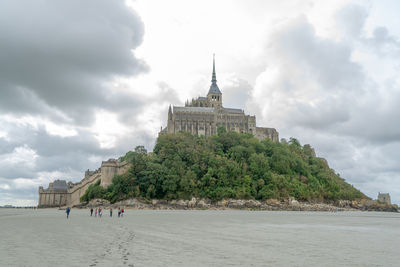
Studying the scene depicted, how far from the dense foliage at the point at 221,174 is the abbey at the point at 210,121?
2147 centimetres

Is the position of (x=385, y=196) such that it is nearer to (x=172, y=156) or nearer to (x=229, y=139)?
(x=229, y=139)

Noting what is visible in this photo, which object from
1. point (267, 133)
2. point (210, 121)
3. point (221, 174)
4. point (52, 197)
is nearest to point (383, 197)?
point (267, 133)

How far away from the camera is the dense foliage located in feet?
223

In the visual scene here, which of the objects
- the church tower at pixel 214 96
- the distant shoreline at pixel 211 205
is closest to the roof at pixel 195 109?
the church tower at pixel 214 96

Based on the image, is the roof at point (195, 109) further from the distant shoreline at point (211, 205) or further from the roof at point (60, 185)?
the distant shoreline at point (211, 205)

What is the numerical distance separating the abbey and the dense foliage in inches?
Answer: 845

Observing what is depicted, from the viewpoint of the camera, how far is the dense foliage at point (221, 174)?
2675 inches

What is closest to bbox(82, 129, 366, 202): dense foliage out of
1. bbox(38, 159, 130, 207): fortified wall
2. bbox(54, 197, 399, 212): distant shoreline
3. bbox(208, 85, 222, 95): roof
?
bbox(54, 197, 399, 212): distant shoreline

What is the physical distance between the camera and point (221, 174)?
74.2 meters

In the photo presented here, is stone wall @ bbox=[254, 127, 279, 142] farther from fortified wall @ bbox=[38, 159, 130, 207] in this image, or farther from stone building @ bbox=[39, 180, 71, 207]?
stone building @ bbox=[39, 180, 71, 207]

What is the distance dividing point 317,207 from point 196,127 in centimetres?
5105

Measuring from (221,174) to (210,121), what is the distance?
4169cm

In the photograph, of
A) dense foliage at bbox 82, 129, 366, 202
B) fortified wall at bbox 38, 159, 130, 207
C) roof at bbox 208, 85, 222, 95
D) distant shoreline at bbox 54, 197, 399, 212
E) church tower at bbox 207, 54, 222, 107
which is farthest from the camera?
roof at bbox 208, 85, 222, 95

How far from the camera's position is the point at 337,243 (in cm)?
1680
